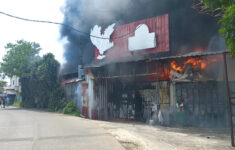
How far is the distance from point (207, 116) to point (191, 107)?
0.86 meters

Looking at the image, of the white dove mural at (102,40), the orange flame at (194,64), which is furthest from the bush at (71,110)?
the orange flame at (194,64)

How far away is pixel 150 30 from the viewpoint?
1348 cm

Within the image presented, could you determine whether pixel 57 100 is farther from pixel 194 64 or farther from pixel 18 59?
pixel 194 64

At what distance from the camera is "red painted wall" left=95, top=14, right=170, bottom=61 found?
12.7 meters

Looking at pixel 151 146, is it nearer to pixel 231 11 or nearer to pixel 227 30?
pixel 227 30

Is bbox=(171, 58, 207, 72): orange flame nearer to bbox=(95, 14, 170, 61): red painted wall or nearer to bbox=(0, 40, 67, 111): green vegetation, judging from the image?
bbox=(95, 14, 170, 61): red painted wall

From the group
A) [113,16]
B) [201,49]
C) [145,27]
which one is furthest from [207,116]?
[113,16]

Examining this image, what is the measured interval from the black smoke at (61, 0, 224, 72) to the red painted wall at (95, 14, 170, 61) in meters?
0.40

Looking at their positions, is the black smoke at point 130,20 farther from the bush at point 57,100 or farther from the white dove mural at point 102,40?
the bush at point 57,100

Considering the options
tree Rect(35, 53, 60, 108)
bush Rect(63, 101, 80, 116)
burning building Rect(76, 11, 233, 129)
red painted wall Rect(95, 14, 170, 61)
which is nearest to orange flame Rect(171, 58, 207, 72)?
burning building Rect(76, 11, 233, 129)

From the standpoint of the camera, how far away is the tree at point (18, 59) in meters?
25.8

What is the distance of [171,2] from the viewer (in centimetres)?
1325

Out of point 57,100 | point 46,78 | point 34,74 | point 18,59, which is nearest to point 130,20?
point 57,100

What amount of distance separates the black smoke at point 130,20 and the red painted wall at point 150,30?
0.40 meters
